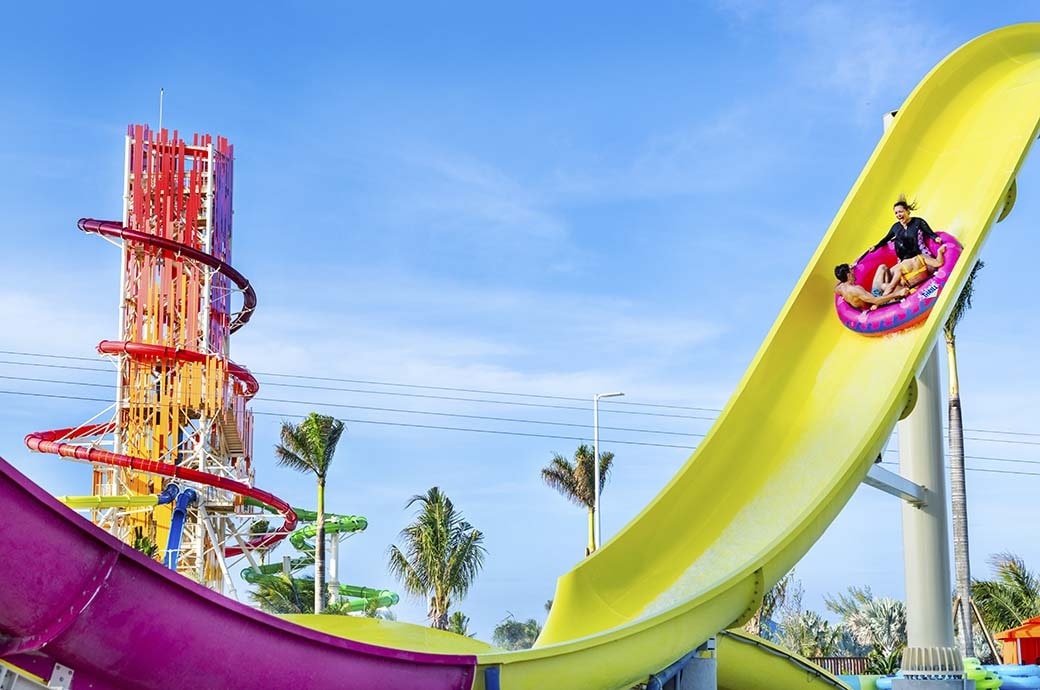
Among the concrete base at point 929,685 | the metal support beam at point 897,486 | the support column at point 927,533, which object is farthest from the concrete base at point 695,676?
the support column at point 927,533

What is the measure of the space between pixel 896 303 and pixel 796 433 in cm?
174

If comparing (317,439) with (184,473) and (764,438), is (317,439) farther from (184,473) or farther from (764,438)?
(764,438)

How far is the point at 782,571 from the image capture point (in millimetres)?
9477

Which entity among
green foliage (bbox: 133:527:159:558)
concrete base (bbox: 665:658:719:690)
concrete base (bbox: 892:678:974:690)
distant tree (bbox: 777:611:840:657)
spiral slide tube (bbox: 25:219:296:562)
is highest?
spiral slide tube (bbox: 25:219:296:562)

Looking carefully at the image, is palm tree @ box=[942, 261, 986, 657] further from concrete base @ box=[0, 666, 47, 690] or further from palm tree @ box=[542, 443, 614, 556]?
concrete base @ box=[0, 666, 47, 690]

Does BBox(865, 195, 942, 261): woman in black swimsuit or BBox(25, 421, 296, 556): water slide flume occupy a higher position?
BBox(865, 195, 942, 261): woman in black swimsuit

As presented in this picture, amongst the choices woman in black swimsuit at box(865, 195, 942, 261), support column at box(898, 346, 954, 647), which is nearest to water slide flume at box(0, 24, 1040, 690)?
woman in black swimsuit at box(865, 195, 942, 261)

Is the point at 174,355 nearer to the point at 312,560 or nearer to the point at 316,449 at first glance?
the point at 316,449

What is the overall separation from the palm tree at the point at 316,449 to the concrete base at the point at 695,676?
22160mm

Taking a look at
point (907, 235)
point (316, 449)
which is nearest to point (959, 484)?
point (316, 449)

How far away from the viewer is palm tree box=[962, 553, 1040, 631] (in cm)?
3212

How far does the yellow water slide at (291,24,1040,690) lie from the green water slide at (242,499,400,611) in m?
27.6

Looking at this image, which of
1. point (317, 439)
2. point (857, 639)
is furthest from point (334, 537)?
point (857, 639)

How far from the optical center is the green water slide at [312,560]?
39.6m
